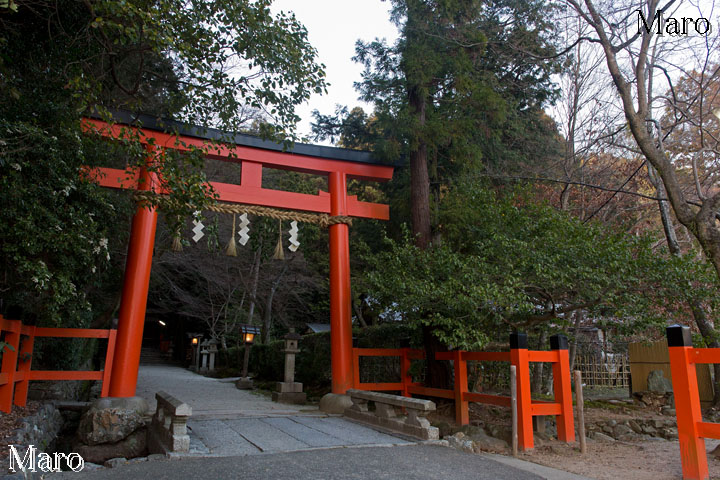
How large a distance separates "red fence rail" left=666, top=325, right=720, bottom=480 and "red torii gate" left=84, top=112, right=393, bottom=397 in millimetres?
4849

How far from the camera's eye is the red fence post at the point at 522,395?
593cm

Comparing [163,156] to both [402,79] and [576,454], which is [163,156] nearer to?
[402,79]

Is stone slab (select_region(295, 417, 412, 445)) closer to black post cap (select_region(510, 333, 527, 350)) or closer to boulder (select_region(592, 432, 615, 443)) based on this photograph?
A: black post cap (select_region(510, 333, 527, 350))

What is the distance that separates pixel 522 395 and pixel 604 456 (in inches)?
52.2

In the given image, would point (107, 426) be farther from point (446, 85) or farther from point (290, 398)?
point (446, 85)

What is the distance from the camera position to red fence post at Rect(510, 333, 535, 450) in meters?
5.93

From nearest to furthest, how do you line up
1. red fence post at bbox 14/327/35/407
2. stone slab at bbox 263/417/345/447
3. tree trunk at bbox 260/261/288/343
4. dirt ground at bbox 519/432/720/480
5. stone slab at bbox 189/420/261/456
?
stone slab at bbox 189/420/261/456 < dirt ground at bbox 519/432/720/480 < stone slab at bbox 263/417/345/447 < red fence post at bbox 14/327/35/407 < tree trunk at bbox 260/261/288/343

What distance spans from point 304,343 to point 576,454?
761 centimetres

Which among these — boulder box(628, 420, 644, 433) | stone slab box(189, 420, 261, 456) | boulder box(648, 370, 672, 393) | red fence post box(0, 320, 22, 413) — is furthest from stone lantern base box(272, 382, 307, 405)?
boulder box(648, 370, 672, 393)

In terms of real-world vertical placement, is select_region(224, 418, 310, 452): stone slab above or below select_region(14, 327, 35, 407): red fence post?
below

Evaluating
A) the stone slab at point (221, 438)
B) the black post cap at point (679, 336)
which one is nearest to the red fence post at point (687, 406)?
the black post cap at point (679, 336)

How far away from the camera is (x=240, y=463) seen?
4.30 meters

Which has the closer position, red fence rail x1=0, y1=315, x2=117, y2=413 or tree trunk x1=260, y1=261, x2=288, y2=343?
red fence rail x1=0, y1=315, x2=117, y2=413

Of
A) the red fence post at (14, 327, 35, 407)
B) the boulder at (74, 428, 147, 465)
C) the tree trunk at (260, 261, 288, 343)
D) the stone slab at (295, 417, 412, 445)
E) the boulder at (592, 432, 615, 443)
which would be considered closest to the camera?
the stone slab at (295, 417, 412, 445)
